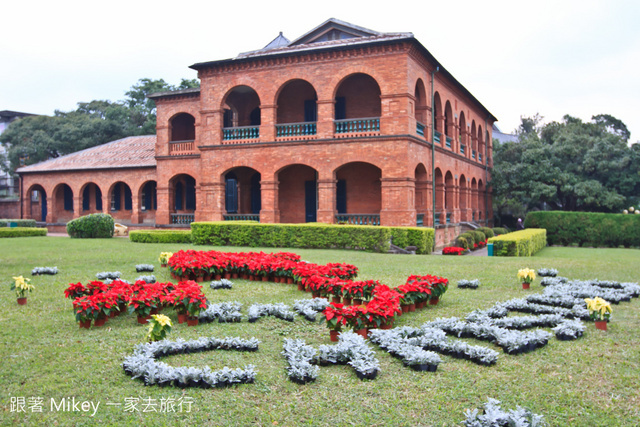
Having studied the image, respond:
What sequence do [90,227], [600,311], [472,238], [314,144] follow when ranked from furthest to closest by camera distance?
[472,238]
[90,227]
[314,144]
[600,311]

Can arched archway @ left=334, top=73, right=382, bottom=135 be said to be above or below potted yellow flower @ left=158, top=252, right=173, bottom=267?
above

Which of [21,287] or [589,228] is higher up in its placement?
[589,228]

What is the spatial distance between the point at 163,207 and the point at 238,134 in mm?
6437

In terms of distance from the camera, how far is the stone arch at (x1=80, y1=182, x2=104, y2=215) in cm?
3134

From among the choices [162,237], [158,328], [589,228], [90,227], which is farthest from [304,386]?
[589,228]

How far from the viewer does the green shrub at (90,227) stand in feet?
69.3

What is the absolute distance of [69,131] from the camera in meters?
40.8

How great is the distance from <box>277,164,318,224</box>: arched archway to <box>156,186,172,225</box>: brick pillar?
244 inches

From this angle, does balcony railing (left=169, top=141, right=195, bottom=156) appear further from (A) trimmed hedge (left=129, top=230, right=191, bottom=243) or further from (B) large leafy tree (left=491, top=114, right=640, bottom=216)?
(B) large leafy tree (left=491, top=114, right=640, bottom=216)

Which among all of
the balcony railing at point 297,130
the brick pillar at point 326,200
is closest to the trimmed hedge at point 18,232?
the balcony railing at point 297,130

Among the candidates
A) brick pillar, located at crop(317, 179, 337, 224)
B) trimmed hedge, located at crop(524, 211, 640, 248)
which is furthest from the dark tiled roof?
trimmed hedge, located at crop(524, 211, 640, 248)

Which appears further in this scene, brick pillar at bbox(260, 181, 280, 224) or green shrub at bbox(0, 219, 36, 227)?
green shrub at bbox(0, 219, 36, 227)

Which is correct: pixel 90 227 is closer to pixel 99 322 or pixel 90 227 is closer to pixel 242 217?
pixel 242 217

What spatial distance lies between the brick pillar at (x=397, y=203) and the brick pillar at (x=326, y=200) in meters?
2.22
